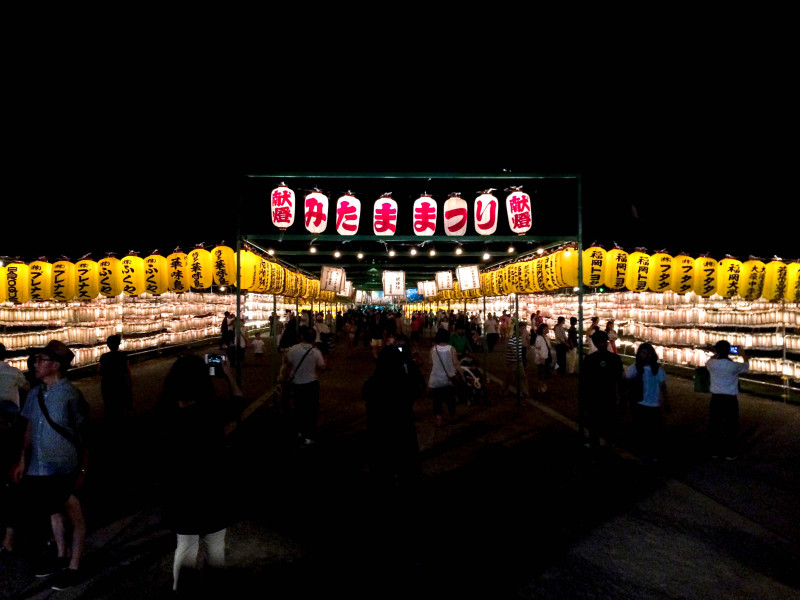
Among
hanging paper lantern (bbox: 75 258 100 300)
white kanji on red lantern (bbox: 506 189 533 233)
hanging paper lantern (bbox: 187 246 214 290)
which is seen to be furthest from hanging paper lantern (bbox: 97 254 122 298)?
white kanji on red lantern (bbox: 506 189 533 233)

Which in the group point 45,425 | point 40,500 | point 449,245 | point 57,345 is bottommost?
point 40,500

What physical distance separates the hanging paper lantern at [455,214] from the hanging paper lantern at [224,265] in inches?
173

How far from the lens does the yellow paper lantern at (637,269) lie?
1209 cm

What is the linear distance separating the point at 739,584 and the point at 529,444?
4.50m

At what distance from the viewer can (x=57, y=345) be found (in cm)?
478

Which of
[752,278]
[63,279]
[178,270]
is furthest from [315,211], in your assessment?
[752,278]

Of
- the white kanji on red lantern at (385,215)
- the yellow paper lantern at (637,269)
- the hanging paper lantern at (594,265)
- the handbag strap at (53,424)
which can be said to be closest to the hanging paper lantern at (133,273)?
the white kanji on red lantern at (385,215)

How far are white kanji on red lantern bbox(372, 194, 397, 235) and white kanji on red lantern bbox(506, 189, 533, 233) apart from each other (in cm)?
241

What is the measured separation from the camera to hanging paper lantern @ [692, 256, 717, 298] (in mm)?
13297

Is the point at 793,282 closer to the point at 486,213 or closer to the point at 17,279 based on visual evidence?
the point at 486,213

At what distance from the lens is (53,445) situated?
4.29 metres

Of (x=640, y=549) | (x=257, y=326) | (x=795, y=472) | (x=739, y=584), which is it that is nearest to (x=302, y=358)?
(x=640, y=549)

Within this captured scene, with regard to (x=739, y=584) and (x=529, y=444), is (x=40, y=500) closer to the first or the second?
(x=739, y=584)

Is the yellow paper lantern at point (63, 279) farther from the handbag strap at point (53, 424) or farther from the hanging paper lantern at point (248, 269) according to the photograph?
the handbag strap at point (53, 424)
